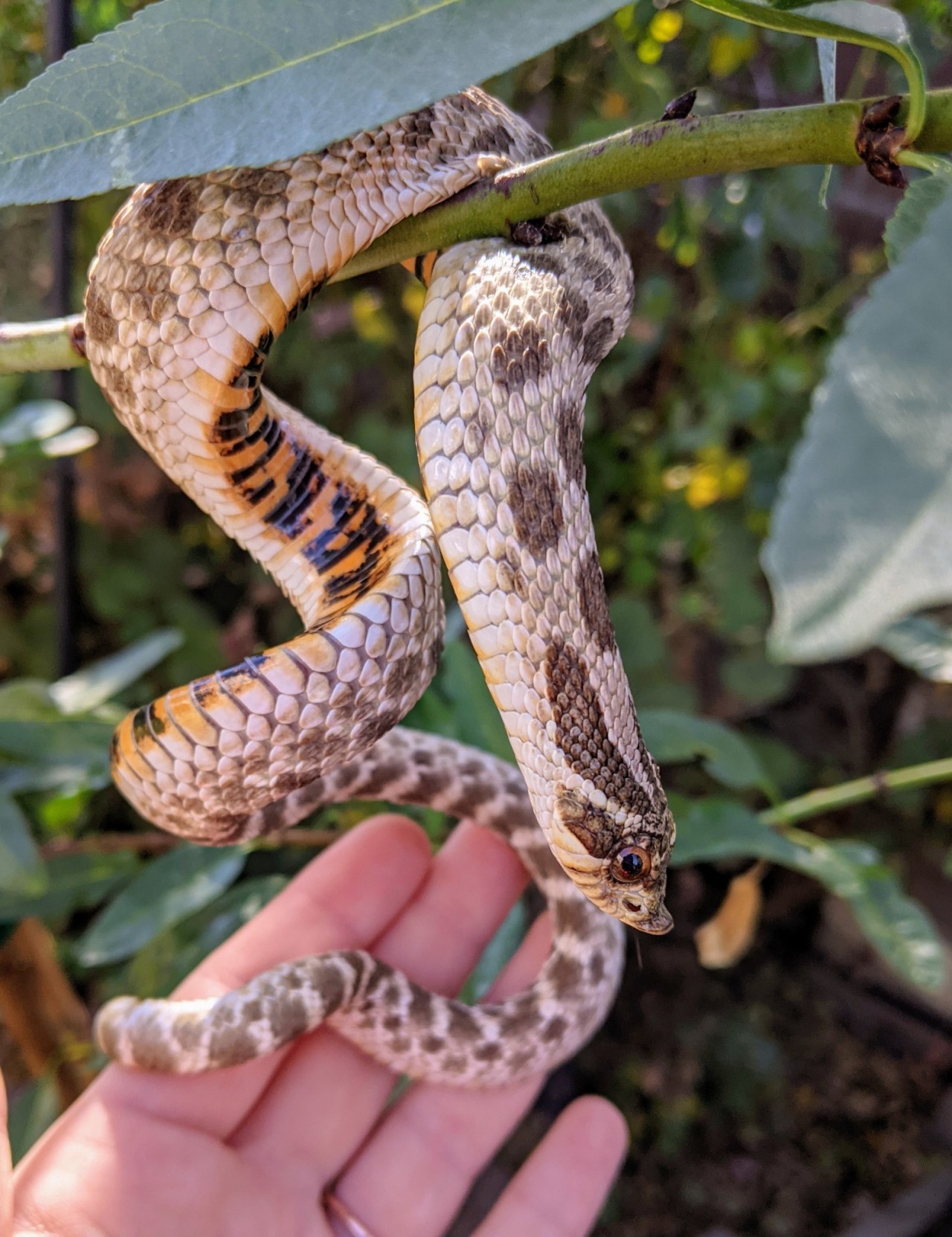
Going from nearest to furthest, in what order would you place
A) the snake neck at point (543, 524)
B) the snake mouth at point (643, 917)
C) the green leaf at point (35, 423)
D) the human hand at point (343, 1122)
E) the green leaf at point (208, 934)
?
the snake neck at point (543, 524)
the snake mouth at point (643, 917)
the human hand at point (343, 1122)
the green leaf at point (35, 423)
the green leaf at point (208, 934)

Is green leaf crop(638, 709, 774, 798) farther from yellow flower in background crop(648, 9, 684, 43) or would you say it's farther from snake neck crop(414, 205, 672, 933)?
yellow flower in background crop(648, 9, 684, 43)

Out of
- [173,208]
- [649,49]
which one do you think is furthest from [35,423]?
[649,49]

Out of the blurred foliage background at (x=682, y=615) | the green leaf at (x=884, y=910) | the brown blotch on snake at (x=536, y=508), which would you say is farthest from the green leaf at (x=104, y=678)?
the green leaf at (x=884, y=910)

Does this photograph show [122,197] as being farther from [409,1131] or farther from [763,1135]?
[763,1135]

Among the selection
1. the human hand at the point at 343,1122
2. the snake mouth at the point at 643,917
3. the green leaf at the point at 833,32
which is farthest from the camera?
the human hand at the point at 343,1122

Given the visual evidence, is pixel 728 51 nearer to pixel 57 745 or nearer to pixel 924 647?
pixel 924 647

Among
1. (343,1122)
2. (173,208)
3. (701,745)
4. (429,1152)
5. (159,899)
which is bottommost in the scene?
(429,1152)

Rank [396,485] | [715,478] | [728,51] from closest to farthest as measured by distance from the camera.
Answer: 1. [396,485]
2. [728,51]
3. [715,478]

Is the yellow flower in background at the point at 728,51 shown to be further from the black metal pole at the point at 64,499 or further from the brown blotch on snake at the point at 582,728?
the brown blotch on snake at the point at 582,728
